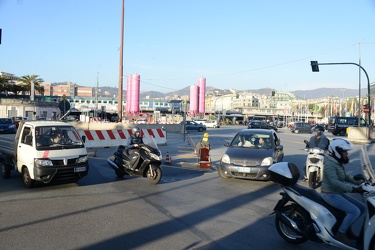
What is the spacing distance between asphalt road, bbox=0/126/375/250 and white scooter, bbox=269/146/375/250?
367 millimetres

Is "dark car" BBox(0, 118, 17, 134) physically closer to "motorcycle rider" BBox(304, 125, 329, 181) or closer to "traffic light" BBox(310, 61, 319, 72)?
"traffic light" BBox(310, 61, 319, 72)

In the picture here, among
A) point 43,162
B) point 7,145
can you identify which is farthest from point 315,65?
point 43,162

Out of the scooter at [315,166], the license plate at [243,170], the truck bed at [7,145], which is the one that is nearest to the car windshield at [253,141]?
the license plate at [243,170]

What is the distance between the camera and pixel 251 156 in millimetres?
11195

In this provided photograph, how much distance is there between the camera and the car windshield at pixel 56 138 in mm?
9727

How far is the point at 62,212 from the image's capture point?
7.43 meters

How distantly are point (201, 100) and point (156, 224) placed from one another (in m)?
59.0

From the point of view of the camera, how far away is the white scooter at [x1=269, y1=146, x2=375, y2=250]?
15.8 feet

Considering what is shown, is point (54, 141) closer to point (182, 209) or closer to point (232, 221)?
point (182, 209)

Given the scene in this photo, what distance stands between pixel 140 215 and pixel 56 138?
160 inches

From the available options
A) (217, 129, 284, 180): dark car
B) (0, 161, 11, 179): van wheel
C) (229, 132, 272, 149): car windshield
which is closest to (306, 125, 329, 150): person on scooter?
(217, 129, 284, 180): dark car

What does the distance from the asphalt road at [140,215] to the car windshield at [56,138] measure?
3.60ft

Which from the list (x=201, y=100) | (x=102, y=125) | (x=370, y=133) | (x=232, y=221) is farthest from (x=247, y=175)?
(x=201, y=100)

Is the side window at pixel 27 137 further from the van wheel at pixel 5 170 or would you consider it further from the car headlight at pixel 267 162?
the car headlight at pixel 267 162
